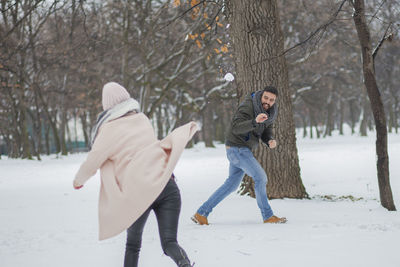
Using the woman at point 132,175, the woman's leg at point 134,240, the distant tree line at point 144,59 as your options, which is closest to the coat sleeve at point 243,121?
the woman at point 132,175

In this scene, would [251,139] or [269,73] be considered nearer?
[251,139]

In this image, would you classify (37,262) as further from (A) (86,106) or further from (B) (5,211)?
(A) (86,106)

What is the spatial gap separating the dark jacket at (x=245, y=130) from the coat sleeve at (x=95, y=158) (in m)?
2.15

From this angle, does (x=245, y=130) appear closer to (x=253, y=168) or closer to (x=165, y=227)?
(x=253, y=168)

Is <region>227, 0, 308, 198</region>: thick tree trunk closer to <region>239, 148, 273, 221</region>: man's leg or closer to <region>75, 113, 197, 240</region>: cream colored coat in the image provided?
<region>239, 148, 273, 221</region>: man's leg

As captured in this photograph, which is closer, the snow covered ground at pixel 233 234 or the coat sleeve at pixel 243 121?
the snow covered ground at pixel 233 234

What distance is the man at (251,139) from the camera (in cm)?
487

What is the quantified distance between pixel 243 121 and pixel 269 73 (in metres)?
2.10

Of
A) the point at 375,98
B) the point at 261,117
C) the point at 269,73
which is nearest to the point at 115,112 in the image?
the point at 261,117

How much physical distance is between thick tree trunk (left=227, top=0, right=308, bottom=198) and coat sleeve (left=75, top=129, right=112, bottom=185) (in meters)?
4.17

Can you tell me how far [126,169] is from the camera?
9.91 feet

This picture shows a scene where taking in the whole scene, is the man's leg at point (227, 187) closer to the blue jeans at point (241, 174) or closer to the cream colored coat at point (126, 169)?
the blue jeans at point (241, 174)

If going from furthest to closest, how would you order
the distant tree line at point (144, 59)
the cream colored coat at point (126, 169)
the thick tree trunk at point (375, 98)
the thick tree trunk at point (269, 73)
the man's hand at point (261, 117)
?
the distant tree line at point (144, 59), the thick tree trunk at point (269, 73), the thick tree trunk at point (375, 98), the man's hand at point (261, 117), the cream colored coat at point (126, 169)

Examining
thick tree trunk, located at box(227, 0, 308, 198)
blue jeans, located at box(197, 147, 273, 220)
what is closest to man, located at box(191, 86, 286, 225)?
blue jeans, located at box(197, 147, 273, 220)
